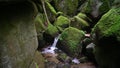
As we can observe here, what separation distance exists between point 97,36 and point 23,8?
2.88 meters

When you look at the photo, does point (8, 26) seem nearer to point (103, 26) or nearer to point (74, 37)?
point (103, 26)

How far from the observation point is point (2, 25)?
3801 millimetres

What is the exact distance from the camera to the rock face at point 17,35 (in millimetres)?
3889

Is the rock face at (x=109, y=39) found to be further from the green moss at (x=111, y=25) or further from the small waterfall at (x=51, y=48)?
the small waterfall at (x=51, y=48)

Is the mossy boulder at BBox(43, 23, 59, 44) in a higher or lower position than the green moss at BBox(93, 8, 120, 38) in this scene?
higher

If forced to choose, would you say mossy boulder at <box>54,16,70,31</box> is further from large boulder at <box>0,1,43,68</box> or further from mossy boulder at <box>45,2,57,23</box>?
large boulder at <box>0,1,43,68</box>

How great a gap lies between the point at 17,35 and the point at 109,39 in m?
2.77

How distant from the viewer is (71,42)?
11.0 meters

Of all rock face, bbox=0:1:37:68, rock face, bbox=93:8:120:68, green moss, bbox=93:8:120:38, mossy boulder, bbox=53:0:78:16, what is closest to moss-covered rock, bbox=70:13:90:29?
mossy boulder, bbox=53:0:78:16

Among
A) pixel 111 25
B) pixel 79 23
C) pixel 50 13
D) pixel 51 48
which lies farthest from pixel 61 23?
pixel 111 25

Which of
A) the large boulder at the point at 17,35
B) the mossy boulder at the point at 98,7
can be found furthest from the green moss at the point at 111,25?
the mossy boulder at the point at 98,7

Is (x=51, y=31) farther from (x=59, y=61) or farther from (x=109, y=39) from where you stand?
(x=109, y=39)

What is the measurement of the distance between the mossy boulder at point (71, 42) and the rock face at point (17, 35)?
20.0 feet

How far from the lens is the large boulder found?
3889mm
